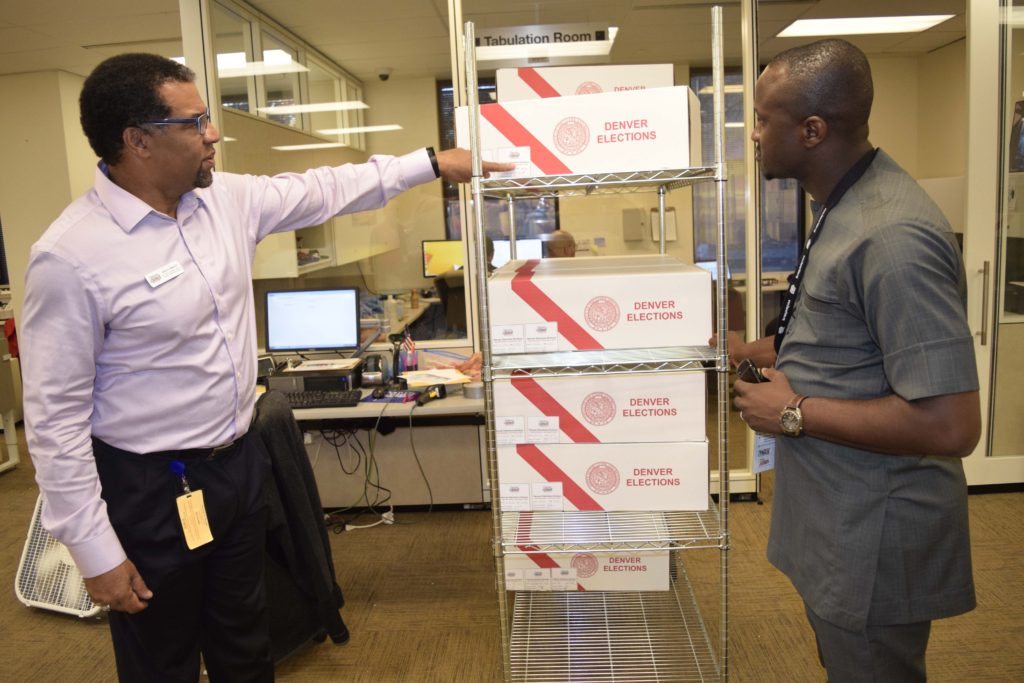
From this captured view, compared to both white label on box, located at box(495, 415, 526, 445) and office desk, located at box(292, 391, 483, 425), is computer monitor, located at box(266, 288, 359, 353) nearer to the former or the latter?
office desk, located at box(292, 391, 483, 425)

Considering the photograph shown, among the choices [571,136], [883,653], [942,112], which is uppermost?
[942,112]

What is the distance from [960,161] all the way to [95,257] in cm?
633

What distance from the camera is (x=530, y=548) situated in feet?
5.92

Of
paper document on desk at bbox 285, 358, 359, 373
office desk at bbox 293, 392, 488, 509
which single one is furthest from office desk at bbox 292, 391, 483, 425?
office desk at bbox 293, 392, 488, 509

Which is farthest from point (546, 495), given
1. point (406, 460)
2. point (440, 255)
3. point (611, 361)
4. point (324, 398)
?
point (440, 255)

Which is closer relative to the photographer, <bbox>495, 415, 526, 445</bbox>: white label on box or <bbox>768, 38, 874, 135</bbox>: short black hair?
<bbox>768, 38, 874, 135</bbox>: short black hair

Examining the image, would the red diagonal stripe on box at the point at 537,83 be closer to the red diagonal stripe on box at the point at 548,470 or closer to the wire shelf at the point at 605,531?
the red diagonal stripe on box at the point at 548,470

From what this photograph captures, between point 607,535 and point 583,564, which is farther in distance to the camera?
point 583,564

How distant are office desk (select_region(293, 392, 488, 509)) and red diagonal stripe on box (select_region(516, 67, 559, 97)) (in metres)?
2.02

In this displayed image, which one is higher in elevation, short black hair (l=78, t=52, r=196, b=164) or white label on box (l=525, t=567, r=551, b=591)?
short black hair (l=78, t=52, r=196, b=164)

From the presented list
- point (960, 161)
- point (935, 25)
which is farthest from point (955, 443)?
point (960, 161)

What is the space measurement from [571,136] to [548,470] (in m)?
0.76

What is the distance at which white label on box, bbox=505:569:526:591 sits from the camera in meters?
2.10

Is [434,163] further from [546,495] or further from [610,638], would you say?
[610,638]
